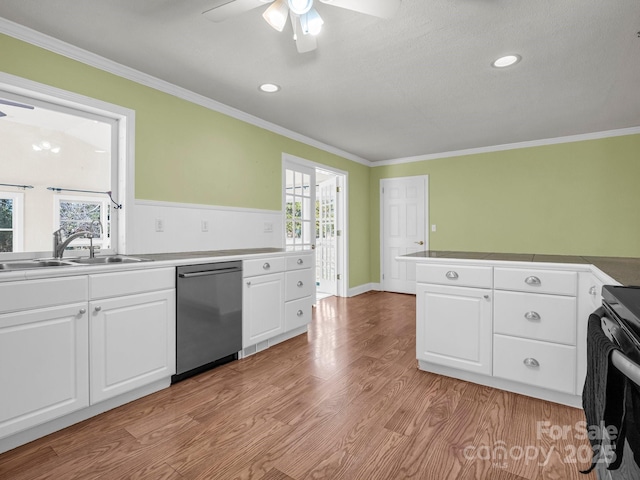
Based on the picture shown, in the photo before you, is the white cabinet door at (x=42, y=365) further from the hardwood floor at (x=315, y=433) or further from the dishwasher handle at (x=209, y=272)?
the dishwasher handle at (x=209, y=272)

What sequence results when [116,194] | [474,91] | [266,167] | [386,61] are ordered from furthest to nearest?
[266,167]
[474,91]
[116,194]
[386,61]

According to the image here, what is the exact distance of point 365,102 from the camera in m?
3.19

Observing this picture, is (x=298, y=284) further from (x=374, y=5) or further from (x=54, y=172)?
(x=374, y=5)

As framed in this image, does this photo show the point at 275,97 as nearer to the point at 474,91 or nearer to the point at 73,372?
the point at 474,91

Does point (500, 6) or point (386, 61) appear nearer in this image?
point (500, 6)

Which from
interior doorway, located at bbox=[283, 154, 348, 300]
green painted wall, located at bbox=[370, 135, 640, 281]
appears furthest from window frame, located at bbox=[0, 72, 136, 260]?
green painted wall, located at bbox=[370, 135, 640, 281]

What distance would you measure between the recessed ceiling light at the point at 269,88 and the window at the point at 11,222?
6.35 feet

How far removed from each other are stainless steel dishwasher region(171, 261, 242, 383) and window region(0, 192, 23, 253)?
→ 103cm

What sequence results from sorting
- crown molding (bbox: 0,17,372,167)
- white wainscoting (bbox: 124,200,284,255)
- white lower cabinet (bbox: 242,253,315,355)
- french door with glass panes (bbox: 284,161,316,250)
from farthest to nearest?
french door with glass panes (bbox: 284,161,316,250)
white lower cabinet (bbox: 242,253,315,355)
white wainscoting (bbox: 124,200,284,255)
crown molding (bbox: 0,17,372,167)

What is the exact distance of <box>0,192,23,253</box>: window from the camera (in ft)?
6.83

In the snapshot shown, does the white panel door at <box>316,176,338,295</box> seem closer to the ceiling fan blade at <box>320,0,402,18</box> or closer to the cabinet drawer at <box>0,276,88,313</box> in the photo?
the ceiling fan blade at <box>320,0,402,18</box>

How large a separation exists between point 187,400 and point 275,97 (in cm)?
261

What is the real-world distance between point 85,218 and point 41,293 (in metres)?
0.98

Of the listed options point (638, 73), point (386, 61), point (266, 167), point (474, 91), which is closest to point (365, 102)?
point (386, 61)
